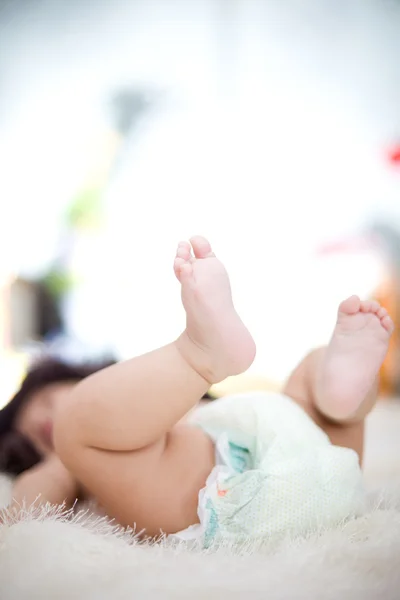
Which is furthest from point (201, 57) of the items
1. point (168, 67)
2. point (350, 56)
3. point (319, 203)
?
point (319, 203)

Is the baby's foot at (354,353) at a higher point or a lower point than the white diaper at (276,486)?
higher

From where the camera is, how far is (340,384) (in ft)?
2.66

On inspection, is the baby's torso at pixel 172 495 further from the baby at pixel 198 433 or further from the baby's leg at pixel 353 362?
the baby's leg at pixel 353 362

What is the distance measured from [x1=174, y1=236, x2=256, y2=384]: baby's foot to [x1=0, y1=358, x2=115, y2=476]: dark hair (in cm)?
58

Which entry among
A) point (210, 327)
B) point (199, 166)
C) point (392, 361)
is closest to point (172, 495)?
point (210, 327)

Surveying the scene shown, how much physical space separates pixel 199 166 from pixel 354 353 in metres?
1.88

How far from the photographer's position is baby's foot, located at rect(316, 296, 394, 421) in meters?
0.81

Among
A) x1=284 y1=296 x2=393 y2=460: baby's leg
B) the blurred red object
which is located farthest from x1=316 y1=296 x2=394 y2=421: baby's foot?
the blurred red object

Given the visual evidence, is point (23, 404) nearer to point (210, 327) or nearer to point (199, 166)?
point (210, 327)

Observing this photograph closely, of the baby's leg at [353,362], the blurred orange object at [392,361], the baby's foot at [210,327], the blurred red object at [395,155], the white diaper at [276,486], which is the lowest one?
the blurred orange object at [392,361]

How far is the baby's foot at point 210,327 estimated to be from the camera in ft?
2.23

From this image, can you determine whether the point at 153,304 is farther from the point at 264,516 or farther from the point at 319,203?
the point at 264,516

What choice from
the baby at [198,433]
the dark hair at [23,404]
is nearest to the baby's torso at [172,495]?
the baby at [198,433]

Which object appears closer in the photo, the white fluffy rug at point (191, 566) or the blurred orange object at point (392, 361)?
the white fluffy rug at point (191, 566)
